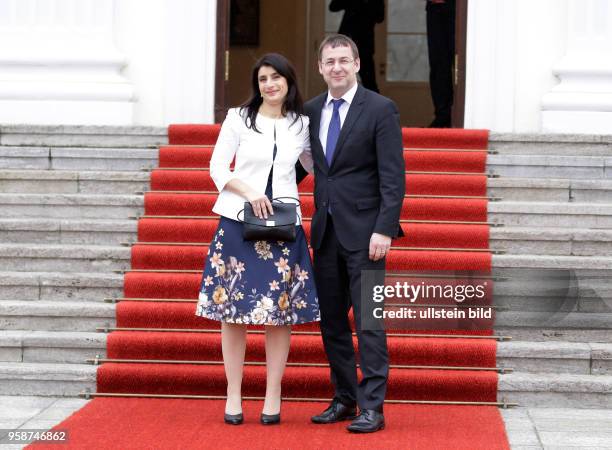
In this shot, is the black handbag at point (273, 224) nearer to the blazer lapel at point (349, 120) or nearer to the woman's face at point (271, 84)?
the blazer lapel at point (349, 120)

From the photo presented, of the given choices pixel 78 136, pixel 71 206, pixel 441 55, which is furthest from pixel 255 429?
pixel 441 55

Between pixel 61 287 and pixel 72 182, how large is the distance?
1225 millimetres

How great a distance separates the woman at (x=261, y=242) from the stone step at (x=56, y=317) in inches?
55.4

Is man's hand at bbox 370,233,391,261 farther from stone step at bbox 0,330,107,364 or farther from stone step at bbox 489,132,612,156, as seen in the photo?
stone step at bbox 489,132,612,156

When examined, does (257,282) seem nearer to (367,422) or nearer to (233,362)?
(233,362)

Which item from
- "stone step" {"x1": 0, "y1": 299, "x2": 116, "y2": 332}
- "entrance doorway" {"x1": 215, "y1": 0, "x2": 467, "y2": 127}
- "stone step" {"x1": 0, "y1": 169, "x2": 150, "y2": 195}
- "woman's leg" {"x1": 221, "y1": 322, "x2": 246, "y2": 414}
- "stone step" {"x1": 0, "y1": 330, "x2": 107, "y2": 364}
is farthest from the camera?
"entrance doorway" {"x1": 215, "y1": 0, "x2": 467, "y2": 127}

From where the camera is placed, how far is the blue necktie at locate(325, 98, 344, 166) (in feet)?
18.6

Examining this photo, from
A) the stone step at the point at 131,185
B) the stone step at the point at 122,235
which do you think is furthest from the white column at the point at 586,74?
the stone step at the point at 122,235

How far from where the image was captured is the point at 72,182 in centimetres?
814

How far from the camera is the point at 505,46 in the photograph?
950cm

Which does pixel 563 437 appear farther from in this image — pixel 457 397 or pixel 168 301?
→ pixel 168 301

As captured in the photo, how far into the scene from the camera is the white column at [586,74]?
9000mm

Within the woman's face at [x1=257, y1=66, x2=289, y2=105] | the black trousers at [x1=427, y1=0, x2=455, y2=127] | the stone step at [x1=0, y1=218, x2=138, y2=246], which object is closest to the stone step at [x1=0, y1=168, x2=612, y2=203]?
the stone step at [x1=0, y1=218, x2=138, y2=246]

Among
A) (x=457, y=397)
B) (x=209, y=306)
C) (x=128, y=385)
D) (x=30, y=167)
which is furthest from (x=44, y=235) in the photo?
(x=457, y=397)
